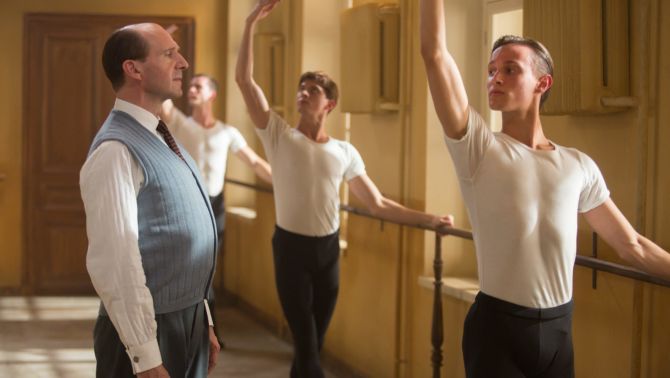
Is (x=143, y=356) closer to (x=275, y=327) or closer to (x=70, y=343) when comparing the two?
(x=70, y=343)

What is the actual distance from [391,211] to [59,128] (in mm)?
4815

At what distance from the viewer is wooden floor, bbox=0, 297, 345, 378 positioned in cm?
612

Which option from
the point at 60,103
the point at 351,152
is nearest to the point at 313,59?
the point at 351,152

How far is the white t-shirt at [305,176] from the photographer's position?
4883mm

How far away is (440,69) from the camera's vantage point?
2.67 m

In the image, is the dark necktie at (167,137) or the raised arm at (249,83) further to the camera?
the raised arm at (249,83)

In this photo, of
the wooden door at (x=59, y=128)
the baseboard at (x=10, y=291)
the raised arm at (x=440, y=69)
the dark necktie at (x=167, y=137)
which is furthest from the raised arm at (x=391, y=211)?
the baseboard at (x=10, y=291)

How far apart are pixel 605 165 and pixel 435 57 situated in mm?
1114

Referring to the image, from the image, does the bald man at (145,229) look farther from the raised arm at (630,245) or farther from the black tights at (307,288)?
the black tights at (307,288)

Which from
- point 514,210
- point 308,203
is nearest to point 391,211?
point 308,203

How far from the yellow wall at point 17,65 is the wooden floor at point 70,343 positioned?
0.55 meters

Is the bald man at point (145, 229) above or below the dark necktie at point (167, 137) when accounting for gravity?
below

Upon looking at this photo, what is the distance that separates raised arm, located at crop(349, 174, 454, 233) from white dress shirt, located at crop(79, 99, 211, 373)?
1989 mm

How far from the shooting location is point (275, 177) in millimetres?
5047
